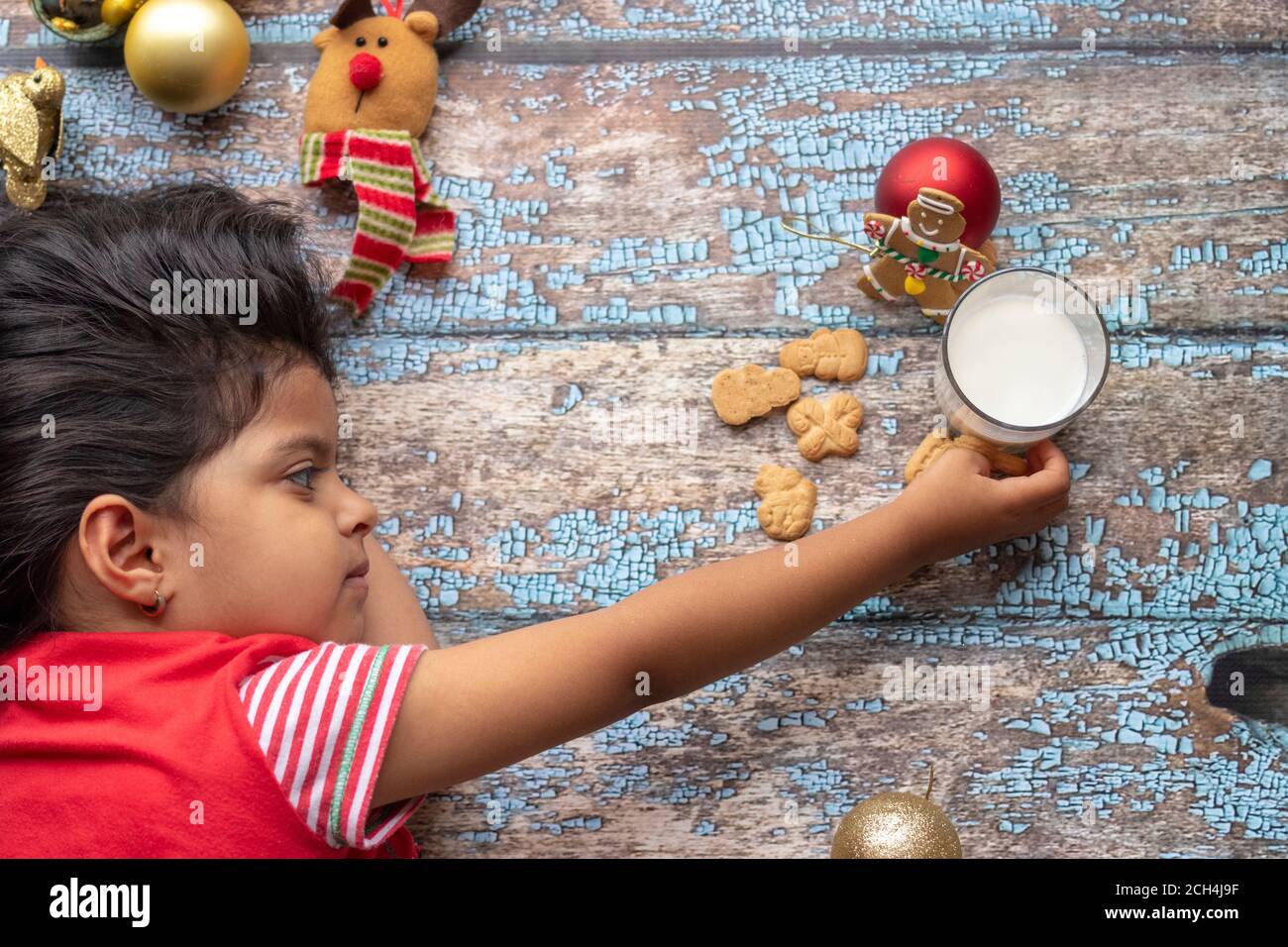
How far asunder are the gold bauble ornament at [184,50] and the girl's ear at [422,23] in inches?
5.7

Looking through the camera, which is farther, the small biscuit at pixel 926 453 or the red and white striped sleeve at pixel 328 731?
the small biscuit at pixel 926 453

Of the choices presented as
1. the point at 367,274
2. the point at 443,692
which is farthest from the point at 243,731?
the point at 367,274

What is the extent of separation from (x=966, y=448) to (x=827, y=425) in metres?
0.11

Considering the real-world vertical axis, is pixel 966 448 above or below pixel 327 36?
below

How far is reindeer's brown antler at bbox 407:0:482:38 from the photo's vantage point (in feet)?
3.40

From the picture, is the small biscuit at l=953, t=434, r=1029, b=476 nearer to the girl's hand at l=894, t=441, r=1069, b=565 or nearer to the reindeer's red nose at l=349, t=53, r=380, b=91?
the girl's hand at l=894, t=441, r=1069, b=565

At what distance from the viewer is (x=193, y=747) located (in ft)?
2.44

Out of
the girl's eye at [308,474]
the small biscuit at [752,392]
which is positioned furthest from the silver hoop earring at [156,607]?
the small biscuit at [752,392]

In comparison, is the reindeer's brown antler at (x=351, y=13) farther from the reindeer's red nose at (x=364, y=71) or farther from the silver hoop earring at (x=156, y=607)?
the silver hoop earring at (x=156, y=607)

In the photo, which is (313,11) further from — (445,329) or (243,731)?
(243,731)

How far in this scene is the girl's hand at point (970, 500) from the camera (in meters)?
0.90

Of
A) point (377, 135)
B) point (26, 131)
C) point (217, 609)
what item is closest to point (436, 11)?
point (377, 135)

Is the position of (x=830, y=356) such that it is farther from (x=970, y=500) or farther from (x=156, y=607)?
(x=156, y=607)
